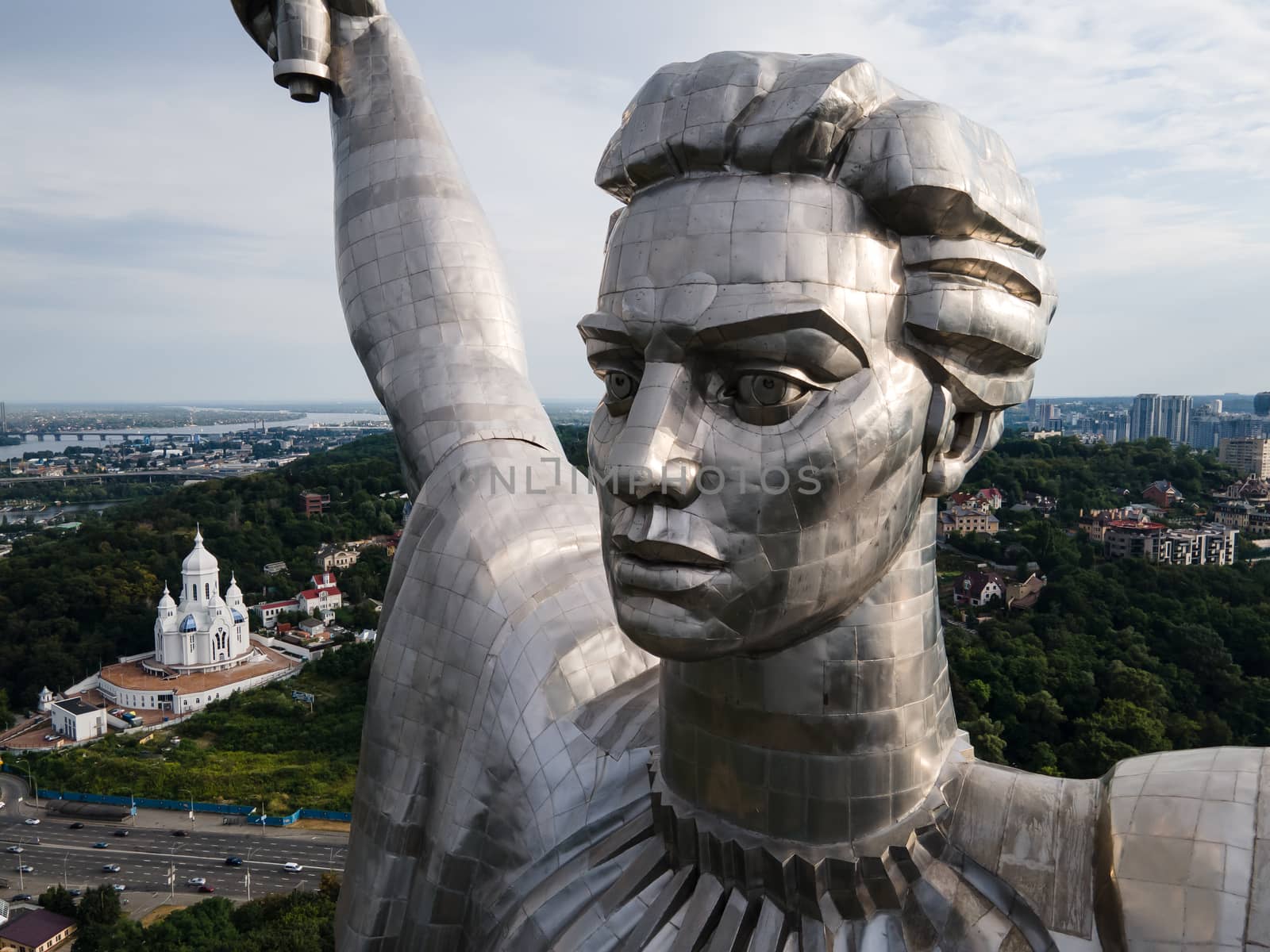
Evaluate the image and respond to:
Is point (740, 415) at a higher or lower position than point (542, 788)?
higher

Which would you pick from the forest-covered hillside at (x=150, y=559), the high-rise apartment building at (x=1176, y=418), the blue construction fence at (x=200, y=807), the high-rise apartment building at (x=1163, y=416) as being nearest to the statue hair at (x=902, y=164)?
the blue construction fence at (x=200, y=807)

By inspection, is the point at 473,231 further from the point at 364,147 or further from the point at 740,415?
the point at 740,415

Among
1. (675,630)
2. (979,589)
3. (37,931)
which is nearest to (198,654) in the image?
(37,931)

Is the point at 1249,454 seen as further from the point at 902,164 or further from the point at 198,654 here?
the point at 902,164

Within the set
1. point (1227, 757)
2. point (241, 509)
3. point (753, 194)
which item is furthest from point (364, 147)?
point (241, 509)

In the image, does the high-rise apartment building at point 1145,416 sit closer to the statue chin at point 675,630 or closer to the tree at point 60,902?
the tree at point 60,902

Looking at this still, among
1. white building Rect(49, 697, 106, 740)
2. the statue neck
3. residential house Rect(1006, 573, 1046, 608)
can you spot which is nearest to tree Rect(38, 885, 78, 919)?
white building Rect(49, 697, 106, 740)
